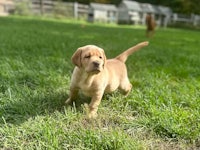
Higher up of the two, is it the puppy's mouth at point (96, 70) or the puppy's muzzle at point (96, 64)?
the puppy's muzzle at point (96, 64)

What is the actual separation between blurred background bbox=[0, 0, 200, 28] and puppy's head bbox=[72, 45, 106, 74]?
19928 mm

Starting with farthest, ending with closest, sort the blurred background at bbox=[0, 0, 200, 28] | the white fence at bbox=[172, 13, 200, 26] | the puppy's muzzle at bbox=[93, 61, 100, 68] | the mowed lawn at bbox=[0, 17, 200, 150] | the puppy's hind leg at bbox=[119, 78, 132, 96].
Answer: the white fence at bbox=[172, 13, 200, 26], the blurred background at bbox=[0, 0, 200, 28], the puppy's hind leg at bbox=[119, 78, 132, 96], the puppy's muzzle at bbox=[93, 61, 100, 68], the mowed lawn at bbox=[0, 17, 200, 150]

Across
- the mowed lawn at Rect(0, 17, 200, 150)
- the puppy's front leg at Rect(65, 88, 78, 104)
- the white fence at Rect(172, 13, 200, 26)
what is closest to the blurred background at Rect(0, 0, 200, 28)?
the white fence at Rect(172, 13, 200, 26)

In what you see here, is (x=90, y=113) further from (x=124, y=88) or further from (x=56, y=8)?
(x=56, y=8)

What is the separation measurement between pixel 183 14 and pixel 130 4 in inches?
243

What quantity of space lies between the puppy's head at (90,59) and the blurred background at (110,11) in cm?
1993

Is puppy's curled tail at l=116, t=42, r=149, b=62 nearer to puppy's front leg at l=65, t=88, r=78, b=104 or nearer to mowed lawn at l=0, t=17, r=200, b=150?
mowed lawn at l=0, t=17, r=200, b=150

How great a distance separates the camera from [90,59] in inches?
89.9

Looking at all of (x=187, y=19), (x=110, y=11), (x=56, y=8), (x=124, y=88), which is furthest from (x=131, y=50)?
(x=187, y=19)

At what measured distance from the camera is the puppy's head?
7.43ft

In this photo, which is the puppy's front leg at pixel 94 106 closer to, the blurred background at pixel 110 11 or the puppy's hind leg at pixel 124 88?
the puppy's hind leg at pixel 124 88

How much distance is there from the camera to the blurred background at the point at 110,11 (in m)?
22.7

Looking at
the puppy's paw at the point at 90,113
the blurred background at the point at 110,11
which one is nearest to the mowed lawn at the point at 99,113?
the puppy's paw at the point at 90,113

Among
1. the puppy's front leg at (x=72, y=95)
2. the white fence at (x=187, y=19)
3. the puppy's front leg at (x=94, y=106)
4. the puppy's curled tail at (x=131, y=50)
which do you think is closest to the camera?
the puppy's front leg at (x=94, y=106)
